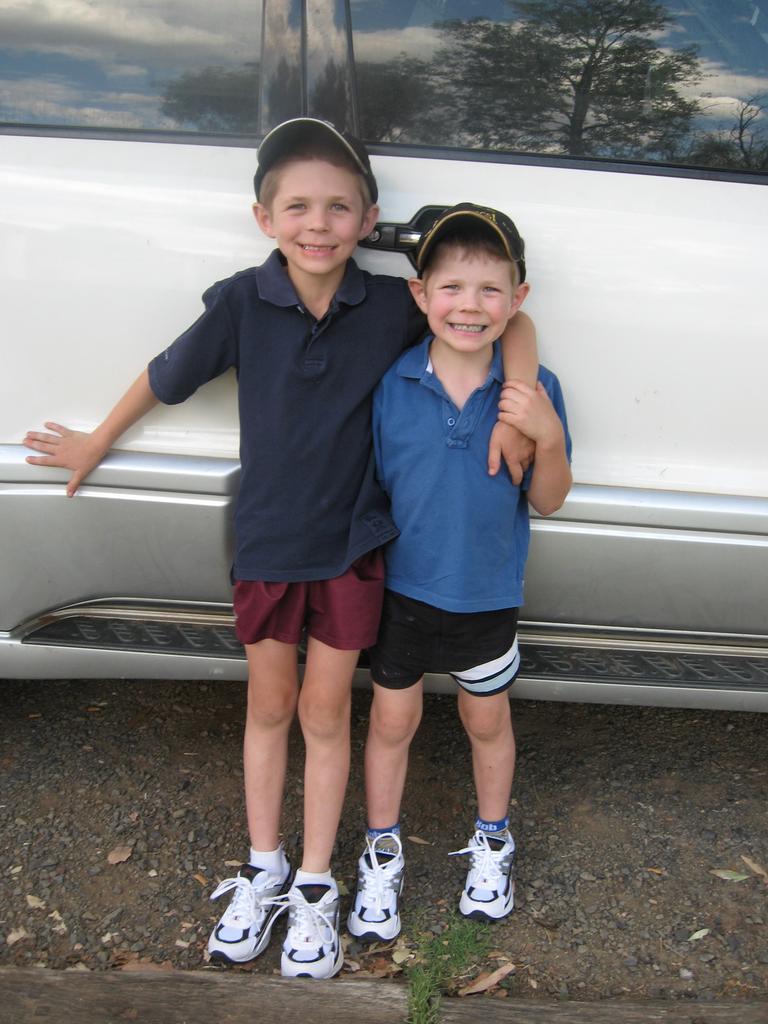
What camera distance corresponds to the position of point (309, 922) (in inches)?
77.4

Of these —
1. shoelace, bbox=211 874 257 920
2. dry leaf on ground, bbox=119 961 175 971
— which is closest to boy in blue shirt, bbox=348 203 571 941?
shoelace, bbox=211 874 257 920

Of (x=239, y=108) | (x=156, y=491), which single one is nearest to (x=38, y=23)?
(x=239, y=108)

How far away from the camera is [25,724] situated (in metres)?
2.77

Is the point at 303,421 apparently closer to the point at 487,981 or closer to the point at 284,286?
the point at 284,286

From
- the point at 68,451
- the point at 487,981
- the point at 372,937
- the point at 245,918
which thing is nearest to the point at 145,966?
the point at 245,918

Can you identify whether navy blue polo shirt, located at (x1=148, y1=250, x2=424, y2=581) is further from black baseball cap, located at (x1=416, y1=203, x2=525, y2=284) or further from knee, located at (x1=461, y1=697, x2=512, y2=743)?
knee, located at (x1=461, y1=697, x2=512, y2=743)

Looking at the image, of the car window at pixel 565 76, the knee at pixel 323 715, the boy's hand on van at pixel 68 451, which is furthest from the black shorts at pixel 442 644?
the car window at pixel 565 76

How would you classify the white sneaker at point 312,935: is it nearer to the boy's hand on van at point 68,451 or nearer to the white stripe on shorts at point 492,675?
the white stripe on shorts at point 492,675

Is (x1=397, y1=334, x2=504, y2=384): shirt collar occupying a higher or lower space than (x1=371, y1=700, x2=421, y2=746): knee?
higher

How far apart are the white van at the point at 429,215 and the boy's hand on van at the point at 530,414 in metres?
0.19

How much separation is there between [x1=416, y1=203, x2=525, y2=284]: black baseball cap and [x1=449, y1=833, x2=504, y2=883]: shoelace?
1187 millimetres

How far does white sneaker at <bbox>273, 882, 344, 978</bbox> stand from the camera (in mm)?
1934

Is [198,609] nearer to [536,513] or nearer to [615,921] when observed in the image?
[536,513]

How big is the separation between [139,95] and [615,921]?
6.17ft
